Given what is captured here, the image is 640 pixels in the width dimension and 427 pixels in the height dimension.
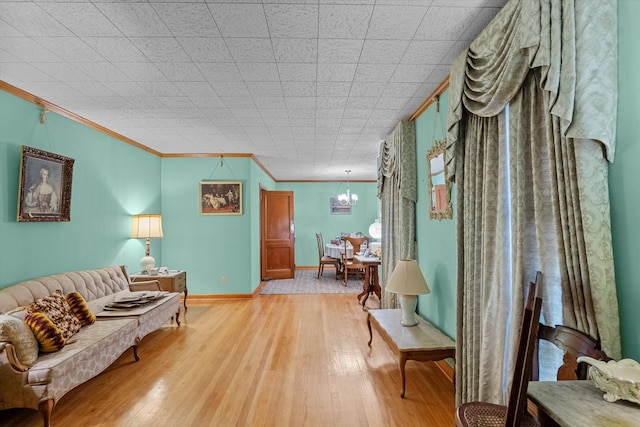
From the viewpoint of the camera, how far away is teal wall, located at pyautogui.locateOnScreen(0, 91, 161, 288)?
9.11ft

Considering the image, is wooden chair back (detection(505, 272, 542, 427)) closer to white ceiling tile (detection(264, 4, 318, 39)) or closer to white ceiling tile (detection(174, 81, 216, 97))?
white ceiling tile (detection(264, 4, 318, 39))

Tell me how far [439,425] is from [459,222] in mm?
1377

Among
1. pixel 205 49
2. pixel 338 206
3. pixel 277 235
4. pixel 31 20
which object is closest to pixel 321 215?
pixel 338 206

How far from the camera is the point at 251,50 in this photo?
7.36 feet

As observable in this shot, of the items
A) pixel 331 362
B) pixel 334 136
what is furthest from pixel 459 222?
pixel 334 136

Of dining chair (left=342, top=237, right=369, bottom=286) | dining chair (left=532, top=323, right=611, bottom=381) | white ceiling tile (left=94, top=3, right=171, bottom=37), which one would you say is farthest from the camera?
dining chair (left=342, top=237, right=369, bottom=286)

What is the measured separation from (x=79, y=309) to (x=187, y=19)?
8.51 feet

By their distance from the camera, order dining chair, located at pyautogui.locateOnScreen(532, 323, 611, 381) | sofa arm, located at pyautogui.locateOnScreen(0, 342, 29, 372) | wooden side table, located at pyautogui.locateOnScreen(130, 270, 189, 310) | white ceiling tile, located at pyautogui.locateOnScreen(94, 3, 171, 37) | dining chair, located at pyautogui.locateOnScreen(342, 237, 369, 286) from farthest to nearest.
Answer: dining chair, located at pyautogui.locateOnScreen(342, 237, 369, 286), wooden side table, located at pyautogui.locateOnScreen(130, 270, 189, 310), sofa arm, located at pyautogui.locateOnScreen(0, 342, 29, 372), white ceiling tile, located at pyautogui.locateOnScreen(94, 3, 171, 37), dining chair, located at pyautogui.locateOnScreen(532, 323, 611, 381)

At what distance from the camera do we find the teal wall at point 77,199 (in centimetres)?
278

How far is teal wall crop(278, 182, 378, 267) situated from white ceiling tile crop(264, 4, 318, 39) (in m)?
6.99

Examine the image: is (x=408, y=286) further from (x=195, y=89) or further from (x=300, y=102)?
(x=195, y=89)

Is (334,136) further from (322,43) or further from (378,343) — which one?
(378,343)

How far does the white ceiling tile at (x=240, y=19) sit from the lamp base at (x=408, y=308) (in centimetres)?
245

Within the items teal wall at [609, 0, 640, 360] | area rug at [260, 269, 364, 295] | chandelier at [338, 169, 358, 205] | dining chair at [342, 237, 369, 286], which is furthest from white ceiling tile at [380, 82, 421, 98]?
chandelier at [338, 169, 358, 205]
